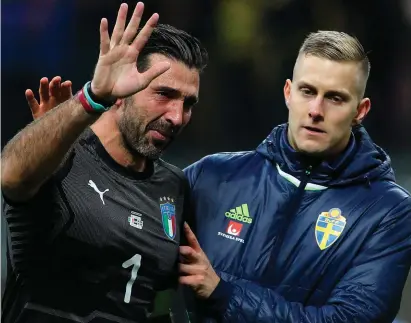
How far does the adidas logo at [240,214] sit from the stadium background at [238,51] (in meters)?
2.54

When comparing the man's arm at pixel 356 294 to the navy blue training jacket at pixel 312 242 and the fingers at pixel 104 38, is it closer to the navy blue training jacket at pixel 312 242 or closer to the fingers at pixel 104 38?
the navy blue training jacket at pixel 312 242

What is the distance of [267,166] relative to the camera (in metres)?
3.38

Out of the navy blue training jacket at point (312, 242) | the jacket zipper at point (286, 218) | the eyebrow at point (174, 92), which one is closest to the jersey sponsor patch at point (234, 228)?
the navy blue training jacket at point (312, 242)

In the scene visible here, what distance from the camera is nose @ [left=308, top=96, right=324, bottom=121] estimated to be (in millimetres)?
3197

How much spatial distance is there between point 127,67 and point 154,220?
818 millimetres

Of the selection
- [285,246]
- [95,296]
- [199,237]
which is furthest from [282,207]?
[95,296]

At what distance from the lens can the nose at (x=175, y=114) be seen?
314 centimetres

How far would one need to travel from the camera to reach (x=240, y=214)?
10.9 feet

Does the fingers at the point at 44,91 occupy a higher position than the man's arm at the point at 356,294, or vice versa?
the fingers at the point at 44,91

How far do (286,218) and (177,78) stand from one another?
0.73 metres

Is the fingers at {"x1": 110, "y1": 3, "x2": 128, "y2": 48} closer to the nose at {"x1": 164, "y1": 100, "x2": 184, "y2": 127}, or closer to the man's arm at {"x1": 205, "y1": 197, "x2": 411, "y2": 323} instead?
the nose at {"x1": 164, "y1": 100, "x2": 184, "y2": 127}

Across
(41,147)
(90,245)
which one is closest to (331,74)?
(90,245)

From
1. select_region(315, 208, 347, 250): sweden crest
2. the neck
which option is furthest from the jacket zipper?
the neck

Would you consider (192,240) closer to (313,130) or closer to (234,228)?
(234,228)
